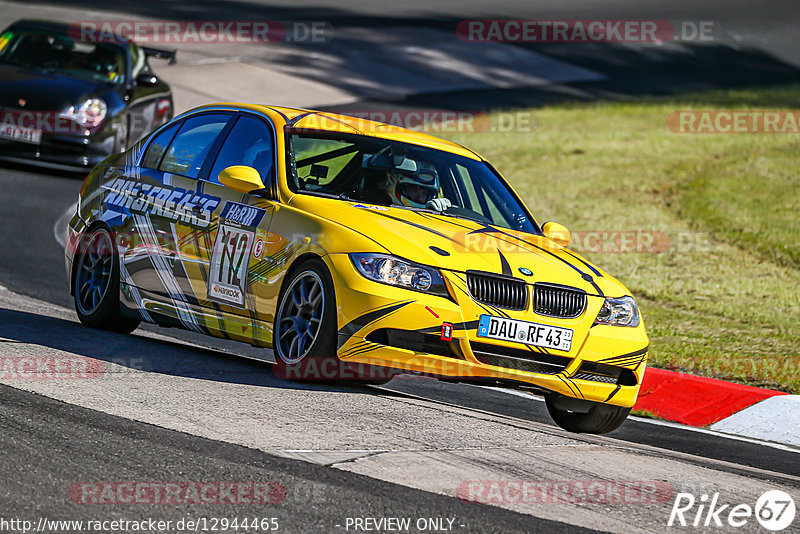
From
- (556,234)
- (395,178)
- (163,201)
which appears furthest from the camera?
(163,201)

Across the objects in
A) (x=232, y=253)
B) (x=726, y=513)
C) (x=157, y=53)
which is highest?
(x=157, y=53)

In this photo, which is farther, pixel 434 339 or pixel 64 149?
pixel 64 149

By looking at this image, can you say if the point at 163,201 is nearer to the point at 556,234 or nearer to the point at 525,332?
the point at 556,234

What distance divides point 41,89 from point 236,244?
8270 millimetres

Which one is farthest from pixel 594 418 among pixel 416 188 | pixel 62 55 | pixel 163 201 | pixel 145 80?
pixel 62 55

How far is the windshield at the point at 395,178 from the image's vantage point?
24.9 feet

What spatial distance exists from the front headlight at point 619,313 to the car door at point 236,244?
1.86 metres

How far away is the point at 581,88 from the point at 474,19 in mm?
8564

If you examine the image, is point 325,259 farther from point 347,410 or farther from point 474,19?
point 474,19

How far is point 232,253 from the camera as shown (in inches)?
295

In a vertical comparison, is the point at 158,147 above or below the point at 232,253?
above

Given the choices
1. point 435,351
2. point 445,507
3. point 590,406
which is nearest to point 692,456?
point 590,406

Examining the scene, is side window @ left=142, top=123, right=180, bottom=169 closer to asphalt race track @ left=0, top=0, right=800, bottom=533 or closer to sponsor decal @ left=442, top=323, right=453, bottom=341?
asphalt race track @ left=0, top=0, right=800, bottom=533

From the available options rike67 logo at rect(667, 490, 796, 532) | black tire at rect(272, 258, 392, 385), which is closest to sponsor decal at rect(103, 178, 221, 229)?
→ black tire at rect(272, 258, 392, 385)
